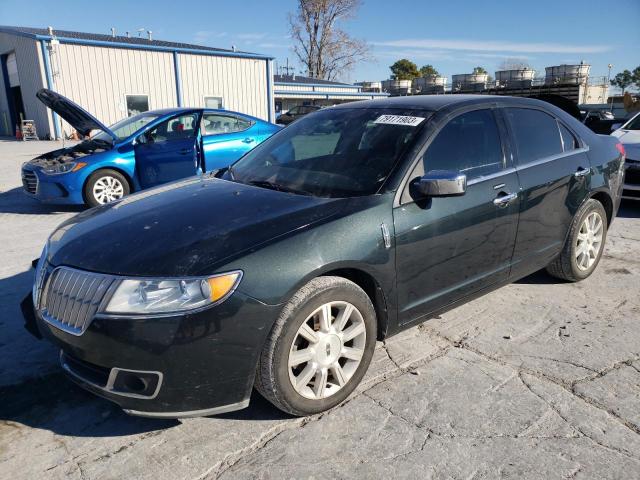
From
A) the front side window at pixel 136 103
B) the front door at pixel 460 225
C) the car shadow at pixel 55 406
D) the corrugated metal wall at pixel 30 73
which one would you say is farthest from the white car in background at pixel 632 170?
the corrugated metal wall at pixel 30 73

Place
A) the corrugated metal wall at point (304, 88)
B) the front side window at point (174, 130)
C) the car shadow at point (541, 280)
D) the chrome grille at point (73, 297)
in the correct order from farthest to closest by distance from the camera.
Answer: the corrugated metal wall at point (304, 88)
the front side window at point (174, 130)
the car shadow at point (541, 280)
the chrome grille at point (73, 297)

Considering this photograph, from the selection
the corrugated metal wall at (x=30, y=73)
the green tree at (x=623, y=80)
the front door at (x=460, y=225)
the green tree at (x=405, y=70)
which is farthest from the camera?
the green tree at (x=623, y=80)

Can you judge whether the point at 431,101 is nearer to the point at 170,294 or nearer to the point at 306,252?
the point at 306,252

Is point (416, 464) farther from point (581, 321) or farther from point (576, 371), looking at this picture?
point (581, 321)

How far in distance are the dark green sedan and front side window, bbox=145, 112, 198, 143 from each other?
3.95 m

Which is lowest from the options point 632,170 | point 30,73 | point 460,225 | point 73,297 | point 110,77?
point 632,170

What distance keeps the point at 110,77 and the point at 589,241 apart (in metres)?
22.7

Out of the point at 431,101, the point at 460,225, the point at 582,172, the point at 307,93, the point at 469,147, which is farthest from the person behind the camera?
the point at 307,93

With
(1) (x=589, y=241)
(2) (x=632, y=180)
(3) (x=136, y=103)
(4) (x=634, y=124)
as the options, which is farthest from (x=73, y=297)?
(3) (x=136, y=103)

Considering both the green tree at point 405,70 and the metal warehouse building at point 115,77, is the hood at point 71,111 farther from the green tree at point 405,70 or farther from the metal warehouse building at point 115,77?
the green tree at point 405,70

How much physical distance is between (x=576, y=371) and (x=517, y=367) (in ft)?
1.10

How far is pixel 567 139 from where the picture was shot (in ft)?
13.4

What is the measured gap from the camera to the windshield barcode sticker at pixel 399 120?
126 inches

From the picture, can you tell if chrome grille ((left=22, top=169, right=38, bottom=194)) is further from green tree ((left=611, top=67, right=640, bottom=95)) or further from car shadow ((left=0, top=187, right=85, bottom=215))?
green tree ((left=611, top=67, right=640, bottom=95))
